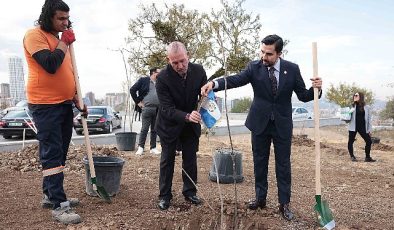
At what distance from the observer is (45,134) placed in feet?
10.4

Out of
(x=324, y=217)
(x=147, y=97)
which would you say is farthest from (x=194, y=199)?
(x=147, y=97)

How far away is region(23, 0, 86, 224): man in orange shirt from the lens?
10.1 feet

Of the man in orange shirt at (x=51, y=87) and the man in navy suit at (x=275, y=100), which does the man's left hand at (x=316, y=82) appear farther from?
the man in orange shirt at (x=51, y=87)

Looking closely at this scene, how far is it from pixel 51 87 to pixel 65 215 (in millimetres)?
1114

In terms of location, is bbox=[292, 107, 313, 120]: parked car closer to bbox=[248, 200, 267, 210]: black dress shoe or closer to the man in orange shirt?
bbox=[248, 200, 267, 210]: black dress shoe

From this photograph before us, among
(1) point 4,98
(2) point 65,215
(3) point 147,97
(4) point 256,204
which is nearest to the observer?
(2) point 65,215

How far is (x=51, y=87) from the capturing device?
3.20m

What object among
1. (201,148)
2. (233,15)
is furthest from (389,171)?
(233,15)

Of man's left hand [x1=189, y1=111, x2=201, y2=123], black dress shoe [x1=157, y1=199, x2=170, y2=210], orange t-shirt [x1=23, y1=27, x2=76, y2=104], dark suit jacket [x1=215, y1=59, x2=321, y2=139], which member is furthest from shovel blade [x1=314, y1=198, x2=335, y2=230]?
orange t-shirt [x1=23, y1=27, x2=76, y2=104]

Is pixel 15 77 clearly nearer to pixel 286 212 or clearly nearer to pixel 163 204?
pixel 163 204

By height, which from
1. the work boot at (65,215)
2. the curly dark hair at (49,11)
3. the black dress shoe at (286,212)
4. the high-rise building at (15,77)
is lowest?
the black dress shoe at (286,212)

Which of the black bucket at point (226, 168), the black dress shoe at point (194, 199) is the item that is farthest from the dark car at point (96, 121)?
the black dress shoe at point (194, 199)

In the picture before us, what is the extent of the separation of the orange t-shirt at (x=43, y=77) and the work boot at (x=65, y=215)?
0.93 metres

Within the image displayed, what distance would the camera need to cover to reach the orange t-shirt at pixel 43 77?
3.07m
